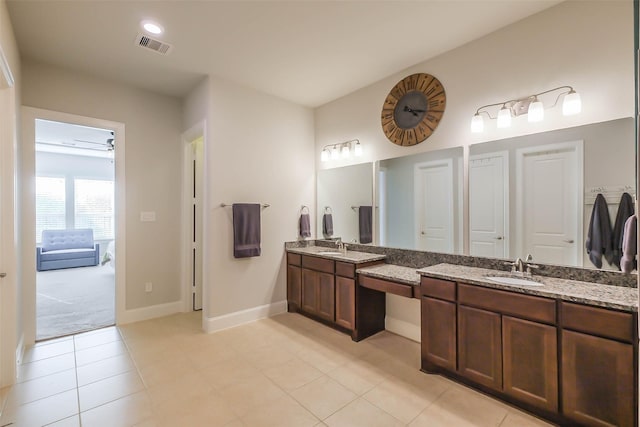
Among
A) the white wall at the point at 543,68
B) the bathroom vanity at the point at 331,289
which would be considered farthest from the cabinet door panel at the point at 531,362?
the white wall at the point at 543,68

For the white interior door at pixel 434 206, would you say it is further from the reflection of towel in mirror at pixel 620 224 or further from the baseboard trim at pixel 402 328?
the reflection of towel in mirror at pixel 620 224

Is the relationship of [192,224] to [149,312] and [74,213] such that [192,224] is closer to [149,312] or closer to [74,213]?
[149,312]

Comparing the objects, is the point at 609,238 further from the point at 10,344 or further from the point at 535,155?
the point at 10,344

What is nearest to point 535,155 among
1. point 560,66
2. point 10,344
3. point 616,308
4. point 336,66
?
point 560,66

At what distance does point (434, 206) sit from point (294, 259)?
6.01ft

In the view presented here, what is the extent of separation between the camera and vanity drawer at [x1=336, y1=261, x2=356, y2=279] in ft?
9.71

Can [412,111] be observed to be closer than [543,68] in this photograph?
No

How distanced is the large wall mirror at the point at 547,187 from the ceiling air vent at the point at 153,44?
2912 millimetres

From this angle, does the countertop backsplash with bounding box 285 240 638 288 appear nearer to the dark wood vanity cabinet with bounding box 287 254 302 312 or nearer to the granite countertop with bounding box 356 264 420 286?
the granite countertop with bounding box 356 264 420 286

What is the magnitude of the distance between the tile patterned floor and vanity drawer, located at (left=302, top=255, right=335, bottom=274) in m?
0.70

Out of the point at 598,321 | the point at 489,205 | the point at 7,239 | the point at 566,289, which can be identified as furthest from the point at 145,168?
the point at 598,321

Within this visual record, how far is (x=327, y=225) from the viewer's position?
4008 millimetres

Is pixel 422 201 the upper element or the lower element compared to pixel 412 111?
lower

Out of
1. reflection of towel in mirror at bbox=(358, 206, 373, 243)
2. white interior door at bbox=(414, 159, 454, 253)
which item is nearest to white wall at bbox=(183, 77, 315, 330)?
reflection of towel in mirror at bbox=(358, 206, 373, 243)
